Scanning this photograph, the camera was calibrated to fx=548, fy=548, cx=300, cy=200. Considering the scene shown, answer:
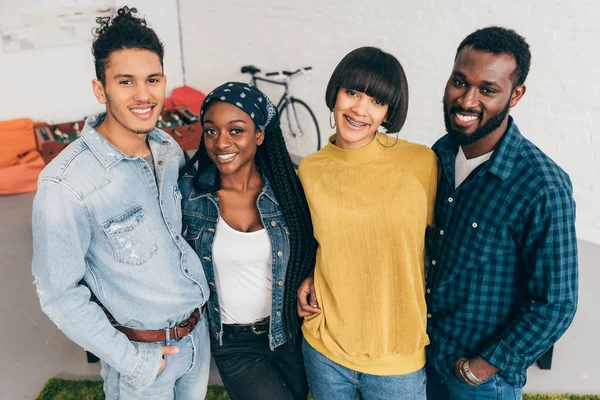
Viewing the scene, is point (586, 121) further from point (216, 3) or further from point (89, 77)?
point (89, 77)

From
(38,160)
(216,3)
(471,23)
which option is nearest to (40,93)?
(38,160)

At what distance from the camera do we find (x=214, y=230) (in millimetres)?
1893

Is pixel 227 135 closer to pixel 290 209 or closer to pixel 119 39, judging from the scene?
pixel 290 209

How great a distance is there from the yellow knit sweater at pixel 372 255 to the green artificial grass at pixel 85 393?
136 centimetres

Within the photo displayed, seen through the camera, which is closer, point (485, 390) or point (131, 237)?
point (131, 237)

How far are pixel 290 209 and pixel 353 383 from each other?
0.63m

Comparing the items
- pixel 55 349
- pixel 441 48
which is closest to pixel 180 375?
pixel 55 349

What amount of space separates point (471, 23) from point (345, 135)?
9.96 ft

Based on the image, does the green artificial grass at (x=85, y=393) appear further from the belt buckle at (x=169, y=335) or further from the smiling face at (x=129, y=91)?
the smiling face at (x=129, y=91)

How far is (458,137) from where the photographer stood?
5.71 ft

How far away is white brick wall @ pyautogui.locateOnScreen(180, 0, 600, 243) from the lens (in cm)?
393

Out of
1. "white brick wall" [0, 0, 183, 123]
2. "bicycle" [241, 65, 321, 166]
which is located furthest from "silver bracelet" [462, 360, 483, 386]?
"white brick wall" [0, 0, 183, 123]

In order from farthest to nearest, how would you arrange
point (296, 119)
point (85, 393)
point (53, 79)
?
point (53, 79) < point (296, 119) < point (85, 393)

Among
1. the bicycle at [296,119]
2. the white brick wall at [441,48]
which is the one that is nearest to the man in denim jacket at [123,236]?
the white brick wall at [441,48]
